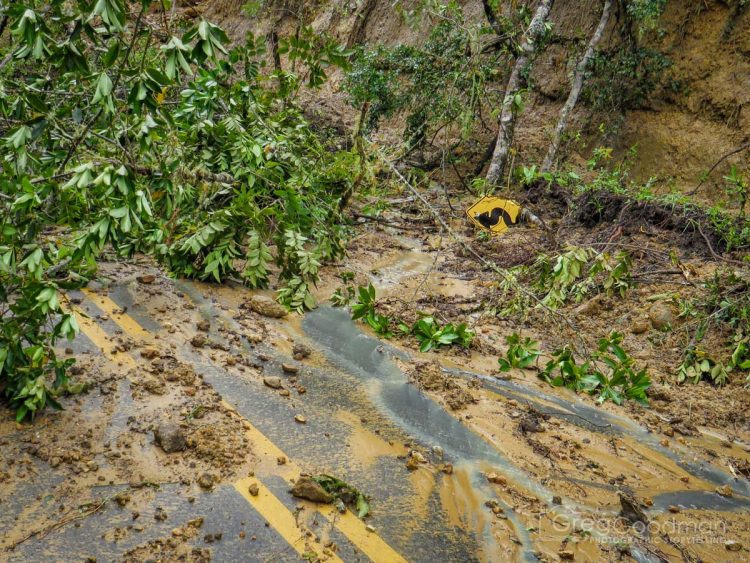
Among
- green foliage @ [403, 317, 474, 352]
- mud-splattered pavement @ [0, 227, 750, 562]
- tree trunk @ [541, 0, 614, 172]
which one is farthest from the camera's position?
tree trunk @ [541, 0, 614, 172]

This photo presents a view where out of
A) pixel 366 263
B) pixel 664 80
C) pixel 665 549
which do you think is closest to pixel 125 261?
pixel 366 263

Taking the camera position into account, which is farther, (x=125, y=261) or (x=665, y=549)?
(x=125, y=261)

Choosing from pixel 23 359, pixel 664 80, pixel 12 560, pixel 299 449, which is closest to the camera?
pixel 12 560

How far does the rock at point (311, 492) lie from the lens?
2576 mm

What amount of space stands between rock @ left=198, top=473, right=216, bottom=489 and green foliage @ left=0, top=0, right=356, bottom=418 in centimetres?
82

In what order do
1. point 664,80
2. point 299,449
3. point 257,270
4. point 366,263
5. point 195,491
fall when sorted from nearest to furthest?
point 195,491
point 299,449
point 257,270
point 366,263
point 664,80

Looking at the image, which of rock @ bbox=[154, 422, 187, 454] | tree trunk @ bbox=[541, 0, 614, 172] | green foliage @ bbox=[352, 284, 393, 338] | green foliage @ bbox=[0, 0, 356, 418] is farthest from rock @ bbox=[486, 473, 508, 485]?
tree trunk @ bbox=[541, 0, 614, 172]

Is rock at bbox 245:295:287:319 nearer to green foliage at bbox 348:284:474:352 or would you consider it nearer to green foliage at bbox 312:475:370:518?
green foliage at bbox 348:284:474:352

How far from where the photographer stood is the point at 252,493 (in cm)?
258

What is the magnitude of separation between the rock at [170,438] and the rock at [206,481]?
0.78ft

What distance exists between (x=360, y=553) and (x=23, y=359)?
1.75 m

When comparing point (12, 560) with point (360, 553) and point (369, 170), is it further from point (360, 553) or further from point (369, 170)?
point (369, 170)

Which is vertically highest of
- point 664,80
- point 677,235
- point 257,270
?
point 664,80

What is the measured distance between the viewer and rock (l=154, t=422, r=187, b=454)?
9.05ft
